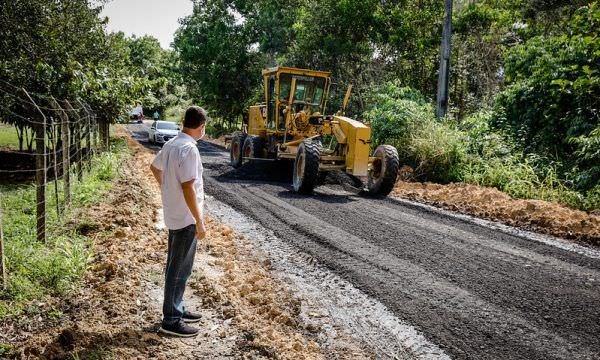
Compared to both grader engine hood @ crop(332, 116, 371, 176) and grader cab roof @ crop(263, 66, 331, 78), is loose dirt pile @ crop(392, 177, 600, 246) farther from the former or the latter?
grader cab roof @ crop(263, 66, 331, 78)

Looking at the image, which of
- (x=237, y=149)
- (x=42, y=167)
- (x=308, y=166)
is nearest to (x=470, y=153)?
(x=308, y=166)

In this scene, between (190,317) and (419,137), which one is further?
(419,137)

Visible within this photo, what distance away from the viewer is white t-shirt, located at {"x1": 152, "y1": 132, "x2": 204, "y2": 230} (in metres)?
3.71

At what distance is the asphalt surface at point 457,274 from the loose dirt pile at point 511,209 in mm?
877

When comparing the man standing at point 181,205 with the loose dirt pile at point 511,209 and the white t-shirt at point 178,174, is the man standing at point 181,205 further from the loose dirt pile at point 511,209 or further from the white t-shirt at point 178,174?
the loose dirt pile at point 511,209

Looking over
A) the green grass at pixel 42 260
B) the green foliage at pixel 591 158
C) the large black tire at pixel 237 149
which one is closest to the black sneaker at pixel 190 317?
the green grass at pixel 42 260

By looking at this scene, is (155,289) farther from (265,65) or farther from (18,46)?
(265,65)

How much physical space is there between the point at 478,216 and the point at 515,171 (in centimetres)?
311

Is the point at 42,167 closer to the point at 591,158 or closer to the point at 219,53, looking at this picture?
the point at 591,158

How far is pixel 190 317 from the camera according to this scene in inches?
167

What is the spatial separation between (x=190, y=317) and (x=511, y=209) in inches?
274

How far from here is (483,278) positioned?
5.67 m

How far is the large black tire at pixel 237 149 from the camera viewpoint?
52.2ft

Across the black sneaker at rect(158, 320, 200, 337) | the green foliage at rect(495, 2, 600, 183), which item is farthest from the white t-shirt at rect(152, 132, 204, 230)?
the green foliage at rect(495, 2, 600, 183)
